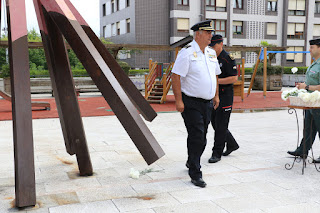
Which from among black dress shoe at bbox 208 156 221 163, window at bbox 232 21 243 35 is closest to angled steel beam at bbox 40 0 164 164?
black dress shoe at bbox 208 156 221 163

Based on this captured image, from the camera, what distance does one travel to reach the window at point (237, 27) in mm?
39062

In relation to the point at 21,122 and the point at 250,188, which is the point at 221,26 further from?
the point at 21,122

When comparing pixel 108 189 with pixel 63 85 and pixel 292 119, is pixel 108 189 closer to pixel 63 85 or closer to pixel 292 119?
pixel 63 85

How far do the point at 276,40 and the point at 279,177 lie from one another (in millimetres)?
38690

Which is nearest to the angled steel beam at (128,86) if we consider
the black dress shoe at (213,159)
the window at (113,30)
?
the black dress shoe at (213,159)

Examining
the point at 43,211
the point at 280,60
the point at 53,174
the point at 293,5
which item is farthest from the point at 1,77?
the point at 293,5

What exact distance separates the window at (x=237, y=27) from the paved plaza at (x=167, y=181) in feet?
110

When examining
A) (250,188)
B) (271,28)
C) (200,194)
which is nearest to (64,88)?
(200,194)

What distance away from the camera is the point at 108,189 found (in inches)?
159

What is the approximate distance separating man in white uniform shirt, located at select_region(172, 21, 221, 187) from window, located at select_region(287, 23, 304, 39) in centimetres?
3952

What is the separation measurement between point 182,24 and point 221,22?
476 cm

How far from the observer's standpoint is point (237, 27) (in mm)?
39188

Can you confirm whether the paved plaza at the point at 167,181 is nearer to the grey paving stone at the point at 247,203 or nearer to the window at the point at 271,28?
the grey paving stone at the point at 247,203

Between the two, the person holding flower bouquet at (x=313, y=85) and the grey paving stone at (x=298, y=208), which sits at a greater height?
the person holding flower bouquet at (x=313, y=85)
